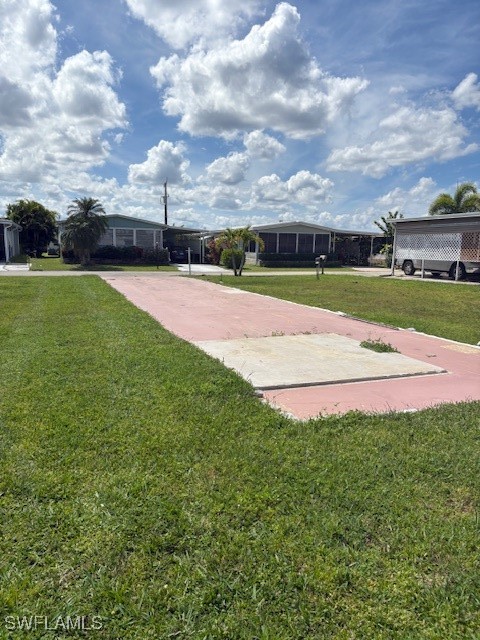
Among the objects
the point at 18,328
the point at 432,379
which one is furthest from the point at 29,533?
the point at 18,328

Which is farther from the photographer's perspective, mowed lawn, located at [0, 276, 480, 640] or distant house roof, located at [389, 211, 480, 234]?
distant house roof, located at [389, 211, 480, 234]

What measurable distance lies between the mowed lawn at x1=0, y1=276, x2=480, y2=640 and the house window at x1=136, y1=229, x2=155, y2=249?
32.4m

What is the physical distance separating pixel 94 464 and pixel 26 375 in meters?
2.44

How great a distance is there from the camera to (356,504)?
2.73m

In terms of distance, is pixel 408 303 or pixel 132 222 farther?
pixel 132 222

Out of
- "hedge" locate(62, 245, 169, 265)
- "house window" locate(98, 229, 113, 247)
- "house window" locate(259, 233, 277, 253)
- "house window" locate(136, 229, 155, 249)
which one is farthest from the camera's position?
"house window" locate(259, 233, 277, 253)

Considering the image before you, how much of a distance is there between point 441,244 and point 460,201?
995cm

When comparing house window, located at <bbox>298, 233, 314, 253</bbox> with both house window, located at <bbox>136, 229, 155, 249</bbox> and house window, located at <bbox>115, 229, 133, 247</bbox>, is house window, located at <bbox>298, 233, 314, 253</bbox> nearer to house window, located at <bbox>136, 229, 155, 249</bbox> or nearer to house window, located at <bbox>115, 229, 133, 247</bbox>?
house window, located at <bbox>136, 229, 155, 249</bbox>

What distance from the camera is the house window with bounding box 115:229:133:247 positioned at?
35219mm

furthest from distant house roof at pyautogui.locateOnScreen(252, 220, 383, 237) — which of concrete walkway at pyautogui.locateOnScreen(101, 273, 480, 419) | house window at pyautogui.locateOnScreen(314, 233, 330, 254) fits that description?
concrete walkway at pyautogui.locateOnScreen(101, 273, 480, 419)

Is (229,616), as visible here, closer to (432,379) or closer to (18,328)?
(432,379)

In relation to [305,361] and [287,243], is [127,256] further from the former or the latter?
[305,361]

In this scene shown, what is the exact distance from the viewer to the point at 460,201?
3109 centimetres

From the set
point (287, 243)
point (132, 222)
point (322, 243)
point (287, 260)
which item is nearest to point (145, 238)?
point (132, 222)
